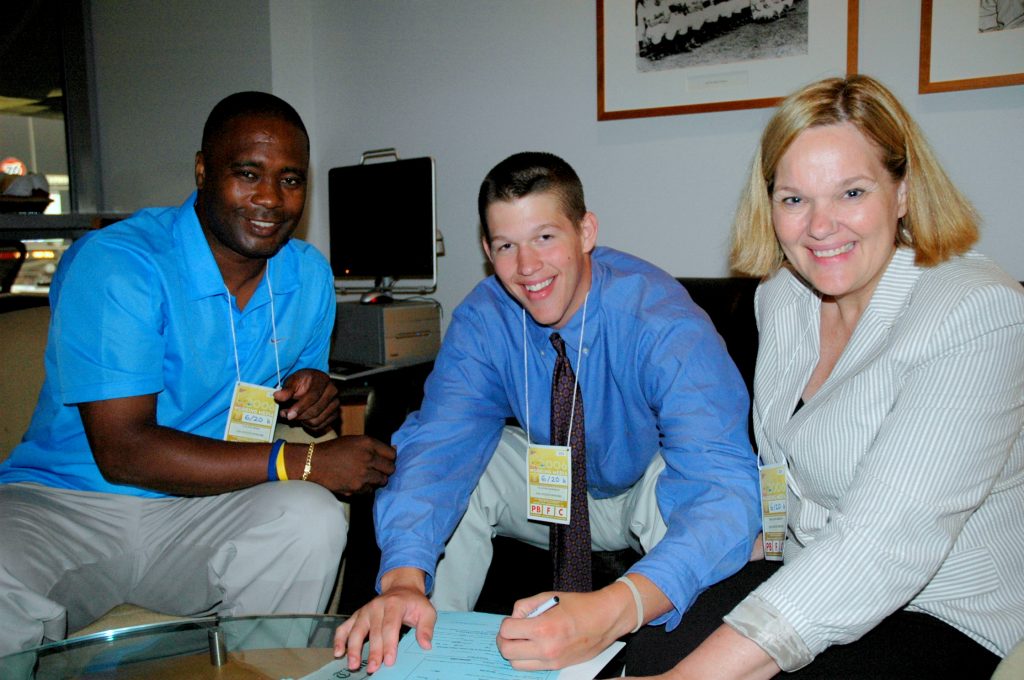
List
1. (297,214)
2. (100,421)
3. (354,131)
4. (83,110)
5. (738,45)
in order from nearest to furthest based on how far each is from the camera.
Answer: (100,421), (297,214), (738,45), (354,131), (83,110)

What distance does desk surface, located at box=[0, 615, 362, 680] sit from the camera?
127cm

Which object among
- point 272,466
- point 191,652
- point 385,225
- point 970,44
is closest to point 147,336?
point 272,466

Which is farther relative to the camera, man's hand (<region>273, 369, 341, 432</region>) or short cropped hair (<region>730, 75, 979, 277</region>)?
man's hand (<region>273, 369, 341, 432</region>)

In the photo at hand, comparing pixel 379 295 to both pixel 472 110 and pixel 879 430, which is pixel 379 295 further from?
pixel 879 430

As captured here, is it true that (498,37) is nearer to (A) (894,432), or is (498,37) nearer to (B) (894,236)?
(B) (894,236)

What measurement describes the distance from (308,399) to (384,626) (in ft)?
2.65

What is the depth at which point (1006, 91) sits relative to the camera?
2326 millimetres

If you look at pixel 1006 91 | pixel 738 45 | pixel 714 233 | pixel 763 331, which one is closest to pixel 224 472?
pixel 763 331

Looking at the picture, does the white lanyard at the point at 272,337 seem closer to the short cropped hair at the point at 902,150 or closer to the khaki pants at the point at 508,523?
the khaki pants at the point at 508,523

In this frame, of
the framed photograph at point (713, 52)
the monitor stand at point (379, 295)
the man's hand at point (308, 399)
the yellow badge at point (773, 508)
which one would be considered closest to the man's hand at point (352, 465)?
the man's hand at point (308, 399)

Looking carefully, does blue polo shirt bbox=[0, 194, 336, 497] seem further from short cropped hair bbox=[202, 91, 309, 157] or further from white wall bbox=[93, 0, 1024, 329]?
white wall bbox=[93, 0, 1024, 329]

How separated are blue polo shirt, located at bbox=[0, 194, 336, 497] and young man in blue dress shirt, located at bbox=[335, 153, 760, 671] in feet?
1.58

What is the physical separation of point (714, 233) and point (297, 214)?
152 cm

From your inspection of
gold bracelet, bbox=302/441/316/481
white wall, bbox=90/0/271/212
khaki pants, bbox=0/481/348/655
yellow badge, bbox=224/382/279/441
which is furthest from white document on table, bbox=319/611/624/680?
white wall, bbox=90/0/271/212
